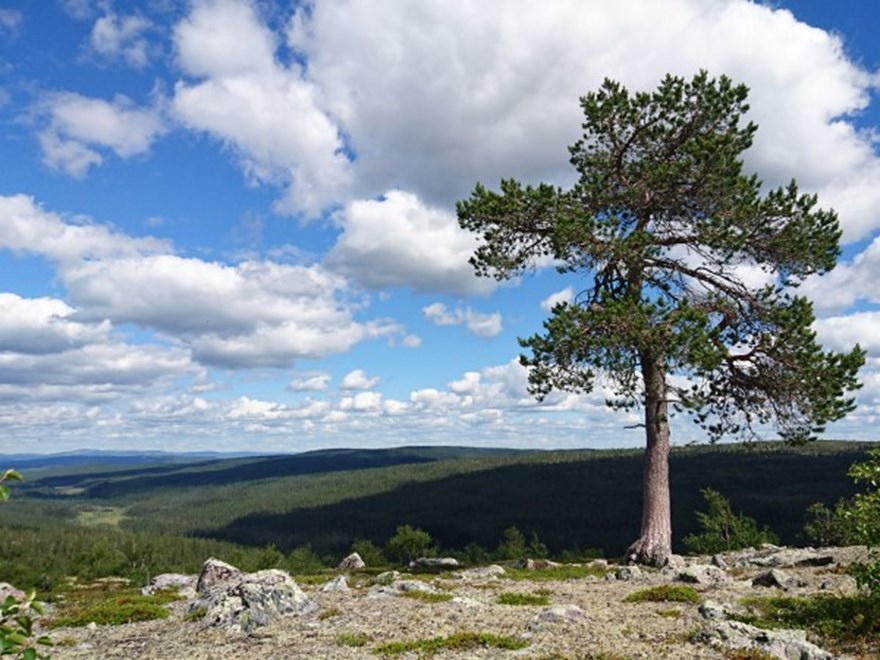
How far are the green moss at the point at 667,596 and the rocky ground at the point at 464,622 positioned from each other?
1.14 ft

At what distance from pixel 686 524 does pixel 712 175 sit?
19513 cm

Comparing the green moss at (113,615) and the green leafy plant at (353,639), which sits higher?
the green leafy plant at (353,639)

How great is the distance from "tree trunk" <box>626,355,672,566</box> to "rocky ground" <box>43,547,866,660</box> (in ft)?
15.7

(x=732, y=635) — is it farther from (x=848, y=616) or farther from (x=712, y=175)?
(x=712, y=175)

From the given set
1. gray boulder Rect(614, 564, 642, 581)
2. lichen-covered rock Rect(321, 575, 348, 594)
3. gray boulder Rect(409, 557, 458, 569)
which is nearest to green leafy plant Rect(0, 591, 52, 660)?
lichen-covered rock Rect(321, 575, 348, 594)

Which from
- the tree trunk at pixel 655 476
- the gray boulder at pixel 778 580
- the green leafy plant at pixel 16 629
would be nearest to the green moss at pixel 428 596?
the gray boulder at pixel 778 580

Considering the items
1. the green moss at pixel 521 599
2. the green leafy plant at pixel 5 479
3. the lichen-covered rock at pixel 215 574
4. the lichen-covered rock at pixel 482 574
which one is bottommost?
the lichen-covered rock at pixel 482 574

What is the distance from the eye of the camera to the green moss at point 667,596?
17.1 metres

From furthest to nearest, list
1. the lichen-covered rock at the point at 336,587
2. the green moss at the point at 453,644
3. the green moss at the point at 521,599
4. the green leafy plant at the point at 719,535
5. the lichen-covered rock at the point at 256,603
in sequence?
the green leafy plant at the point at 719,535, the lichen-covered rock at the point at 336,587, the green moss at the point at 521,599, the lichen-covered rock at the point at 256,603, the green moss at the point at 453,644

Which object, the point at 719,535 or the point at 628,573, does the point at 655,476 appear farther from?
the point at 719,535

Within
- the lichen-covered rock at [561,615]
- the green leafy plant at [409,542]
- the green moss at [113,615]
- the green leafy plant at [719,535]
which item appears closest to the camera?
the lichen-covered rock at [561,615]

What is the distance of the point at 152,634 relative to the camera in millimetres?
16203

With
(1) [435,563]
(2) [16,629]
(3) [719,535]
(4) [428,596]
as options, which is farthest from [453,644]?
(3) [719,535]

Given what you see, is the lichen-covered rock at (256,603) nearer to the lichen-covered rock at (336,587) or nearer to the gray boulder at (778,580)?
the lichen-covered rock at (336,587)
